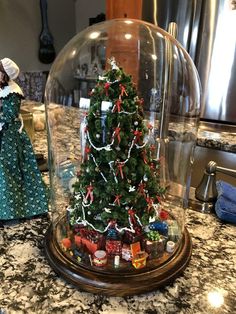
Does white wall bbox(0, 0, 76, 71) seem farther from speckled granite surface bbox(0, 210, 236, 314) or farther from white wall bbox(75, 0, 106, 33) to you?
speckled granite surface bbox(0, 210, 236, 314)

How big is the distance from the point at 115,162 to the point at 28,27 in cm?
276

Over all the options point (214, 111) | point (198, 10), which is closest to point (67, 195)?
point (214, 111)

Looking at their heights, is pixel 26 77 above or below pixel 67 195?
above

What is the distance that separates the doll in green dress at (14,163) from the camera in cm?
68

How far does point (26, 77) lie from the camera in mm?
2908

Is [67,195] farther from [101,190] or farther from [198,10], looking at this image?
[198,10]

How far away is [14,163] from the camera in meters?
0.71

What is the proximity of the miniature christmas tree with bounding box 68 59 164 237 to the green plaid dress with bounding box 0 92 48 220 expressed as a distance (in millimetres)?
207

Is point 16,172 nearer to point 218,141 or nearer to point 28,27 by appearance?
point 218,141

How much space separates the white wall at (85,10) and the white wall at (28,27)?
0.18 ft

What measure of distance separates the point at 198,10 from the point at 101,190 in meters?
1.63

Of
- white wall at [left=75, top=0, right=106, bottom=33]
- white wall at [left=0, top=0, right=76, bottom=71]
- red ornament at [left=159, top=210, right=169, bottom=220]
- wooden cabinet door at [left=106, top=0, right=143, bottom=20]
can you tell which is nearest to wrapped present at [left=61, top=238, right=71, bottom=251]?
red ornament at [left=159, top=210, right=169, bottom=220]

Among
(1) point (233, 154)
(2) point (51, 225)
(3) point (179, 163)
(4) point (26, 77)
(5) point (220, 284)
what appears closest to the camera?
(5) point (220, 284)

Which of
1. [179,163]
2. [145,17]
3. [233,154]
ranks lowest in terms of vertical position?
[233,154]
